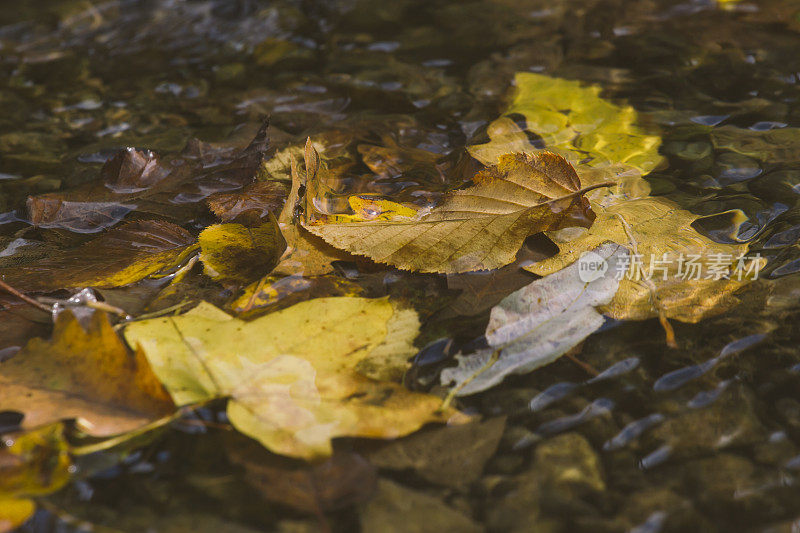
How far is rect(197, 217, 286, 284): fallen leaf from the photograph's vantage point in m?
1.31

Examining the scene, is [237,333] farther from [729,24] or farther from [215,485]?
[729,24]

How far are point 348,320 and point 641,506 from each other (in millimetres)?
548

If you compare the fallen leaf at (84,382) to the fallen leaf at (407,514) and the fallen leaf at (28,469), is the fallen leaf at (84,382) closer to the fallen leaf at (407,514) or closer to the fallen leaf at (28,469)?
the fallen leaf at (28,469)

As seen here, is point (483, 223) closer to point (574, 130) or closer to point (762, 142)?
point (574, 130)

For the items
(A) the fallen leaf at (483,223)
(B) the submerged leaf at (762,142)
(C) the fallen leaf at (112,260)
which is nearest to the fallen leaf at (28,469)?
(C) the fallen leaf at (112,260)

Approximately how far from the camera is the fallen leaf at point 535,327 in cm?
110

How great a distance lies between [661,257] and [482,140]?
690 millimetres

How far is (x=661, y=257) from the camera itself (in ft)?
4.27

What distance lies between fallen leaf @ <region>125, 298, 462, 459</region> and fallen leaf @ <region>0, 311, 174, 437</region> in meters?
0.04

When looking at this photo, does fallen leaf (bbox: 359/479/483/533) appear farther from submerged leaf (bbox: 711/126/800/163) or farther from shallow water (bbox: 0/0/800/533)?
submerged leaf (bbox: 711/126/800/163)

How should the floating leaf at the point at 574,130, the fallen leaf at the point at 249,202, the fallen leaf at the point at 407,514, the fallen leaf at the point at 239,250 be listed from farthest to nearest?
1. the floating leaf at the point at 574,130
2. the fallen leaf at the point at 249,202
3. the fallen leaf at the point at 239,250
4. the fallen leaf at the point at 407,514

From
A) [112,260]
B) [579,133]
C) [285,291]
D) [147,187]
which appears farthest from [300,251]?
[579,133]

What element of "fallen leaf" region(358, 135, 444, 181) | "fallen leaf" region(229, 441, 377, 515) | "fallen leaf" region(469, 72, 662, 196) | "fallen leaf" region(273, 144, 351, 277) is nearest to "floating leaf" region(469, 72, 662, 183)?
"fallen leaf" region(469, 72, 662, 196)

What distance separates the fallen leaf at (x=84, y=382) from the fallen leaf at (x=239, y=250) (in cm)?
30
